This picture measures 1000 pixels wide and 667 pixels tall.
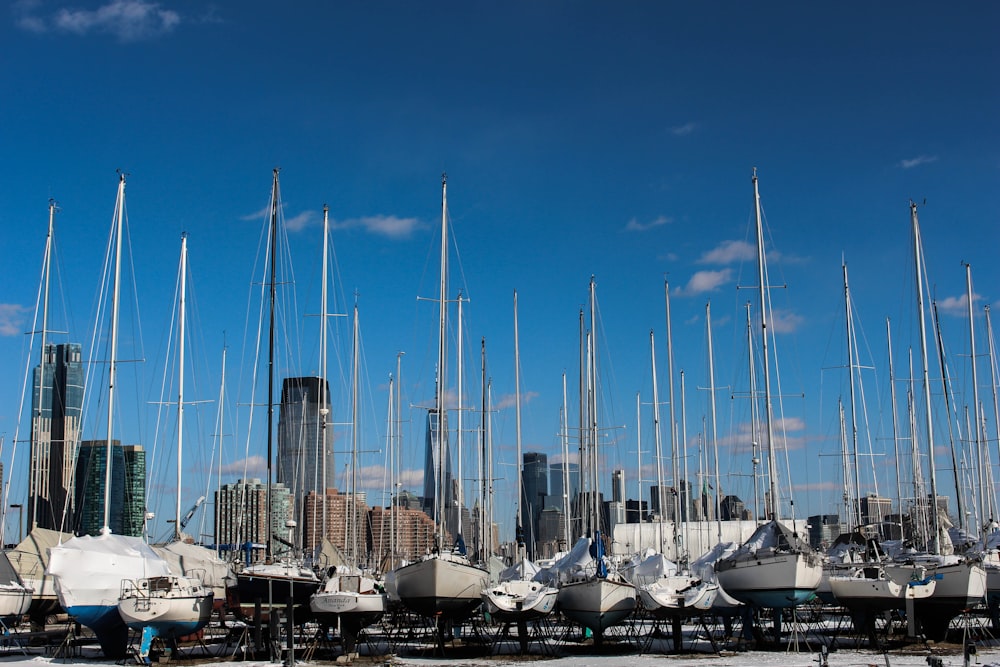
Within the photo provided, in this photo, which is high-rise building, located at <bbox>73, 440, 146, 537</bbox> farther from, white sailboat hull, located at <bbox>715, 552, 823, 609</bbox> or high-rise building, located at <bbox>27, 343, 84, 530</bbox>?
white sailboat hull, located at <bbox>715, 552, 823, 609</bbox>

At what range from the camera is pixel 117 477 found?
109062 millimetres

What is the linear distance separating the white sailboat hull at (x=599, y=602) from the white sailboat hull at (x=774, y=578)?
14.7 feet

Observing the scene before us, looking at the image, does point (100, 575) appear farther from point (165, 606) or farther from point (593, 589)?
point (593, 589)

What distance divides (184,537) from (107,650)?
55.4 feet

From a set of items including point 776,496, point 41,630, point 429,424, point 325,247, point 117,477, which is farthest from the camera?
point 117,477

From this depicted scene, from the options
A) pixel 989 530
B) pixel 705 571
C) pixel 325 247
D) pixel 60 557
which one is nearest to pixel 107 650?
pixel 60 557

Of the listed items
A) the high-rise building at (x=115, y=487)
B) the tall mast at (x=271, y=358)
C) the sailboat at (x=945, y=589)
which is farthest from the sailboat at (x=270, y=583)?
the high-rise building at (x=115, y=487)

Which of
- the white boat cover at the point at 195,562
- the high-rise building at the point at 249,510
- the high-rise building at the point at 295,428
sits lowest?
the white boat cover at the point at 195,562

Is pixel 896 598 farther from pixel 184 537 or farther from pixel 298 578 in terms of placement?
pixel 184 537

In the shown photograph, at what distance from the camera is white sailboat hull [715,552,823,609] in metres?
39.2

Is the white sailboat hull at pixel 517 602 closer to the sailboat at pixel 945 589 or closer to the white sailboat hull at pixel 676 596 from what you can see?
the white sailboat hull at pixel 676 596

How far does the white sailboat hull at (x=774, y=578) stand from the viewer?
3919cm

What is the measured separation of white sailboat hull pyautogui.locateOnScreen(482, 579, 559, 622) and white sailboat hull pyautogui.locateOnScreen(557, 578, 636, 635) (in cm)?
103

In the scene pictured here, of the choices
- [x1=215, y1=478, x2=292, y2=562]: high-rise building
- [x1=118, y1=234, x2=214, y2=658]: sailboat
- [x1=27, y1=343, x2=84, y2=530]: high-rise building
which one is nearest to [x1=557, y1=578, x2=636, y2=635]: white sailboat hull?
[x1=118, y1=234, x2=214, y2=658]: sailboat
